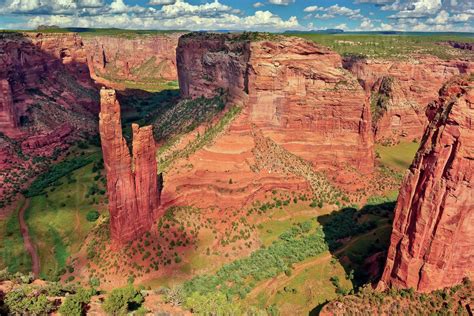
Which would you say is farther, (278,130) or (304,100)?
(278,130)

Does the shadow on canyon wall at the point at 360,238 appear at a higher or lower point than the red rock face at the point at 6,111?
lower

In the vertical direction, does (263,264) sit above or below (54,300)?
below

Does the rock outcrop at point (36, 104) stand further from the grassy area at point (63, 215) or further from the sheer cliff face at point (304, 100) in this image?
the sheer cliff face at point (304, 100)

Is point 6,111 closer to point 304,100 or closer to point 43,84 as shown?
point 43,84

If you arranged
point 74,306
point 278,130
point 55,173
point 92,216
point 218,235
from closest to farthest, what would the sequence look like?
point 74,306 < point 218,235 < point 92,216 < point 278,130 < point 55,173

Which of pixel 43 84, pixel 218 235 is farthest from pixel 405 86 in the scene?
pixel 43 84

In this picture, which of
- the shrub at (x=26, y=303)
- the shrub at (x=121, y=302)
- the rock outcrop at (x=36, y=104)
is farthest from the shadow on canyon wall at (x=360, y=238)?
the rock outcrop at (x=36, y=104)

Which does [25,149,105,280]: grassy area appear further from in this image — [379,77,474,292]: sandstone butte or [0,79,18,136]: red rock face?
[379,77,474,292]: sandstone butte

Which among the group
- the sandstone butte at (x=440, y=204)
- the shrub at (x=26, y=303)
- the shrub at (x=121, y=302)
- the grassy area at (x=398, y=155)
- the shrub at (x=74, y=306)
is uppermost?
the sandstone butte at (x=440, y=204)
